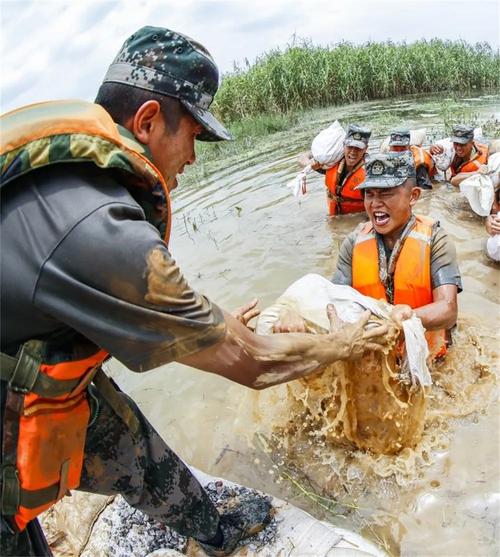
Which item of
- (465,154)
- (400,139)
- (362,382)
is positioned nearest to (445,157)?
(465,154)

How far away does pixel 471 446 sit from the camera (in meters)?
3.24

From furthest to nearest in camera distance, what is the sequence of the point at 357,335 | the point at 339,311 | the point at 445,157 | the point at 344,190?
the point at 445,157 → the point at 344,190 → the point at 339,311 → the point at 357,335

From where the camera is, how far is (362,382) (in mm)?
3025

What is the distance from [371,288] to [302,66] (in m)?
14.1

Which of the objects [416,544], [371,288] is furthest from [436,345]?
[416,544]

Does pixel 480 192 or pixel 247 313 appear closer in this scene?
pixel 247 313

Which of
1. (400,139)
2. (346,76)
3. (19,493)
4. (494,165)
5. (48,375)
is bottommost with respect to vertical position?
(346,76)

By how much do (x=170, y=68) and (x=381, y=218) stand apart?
2.26 meters

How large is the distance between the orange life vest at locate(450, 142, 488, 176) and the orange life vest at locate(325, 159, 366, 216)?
172 cm

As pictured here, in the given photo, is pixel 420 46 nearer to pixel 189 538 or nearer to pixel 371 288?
pixel 371 288

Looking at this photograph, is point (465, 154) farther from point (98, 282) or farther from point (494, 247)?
point (98, 282)

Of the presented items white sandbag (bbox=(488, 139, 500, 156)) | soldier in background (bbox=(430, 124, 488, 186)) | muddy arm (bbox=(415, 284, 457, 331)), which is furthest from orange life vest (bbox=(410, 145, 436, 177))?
muddy arm (bbox=(415, 284, 457, 331))

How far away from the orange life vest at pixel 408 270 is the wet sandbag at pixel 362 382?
2.04 feet

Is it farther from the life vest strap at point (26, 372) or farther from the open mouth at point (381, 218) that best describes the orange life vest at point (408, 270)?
the life vest strap at point (26, 372)
